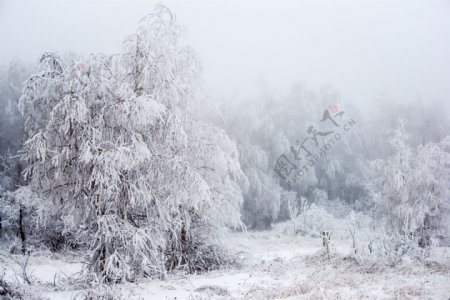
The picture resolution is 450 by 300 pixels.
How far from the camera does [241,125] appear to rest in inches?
963

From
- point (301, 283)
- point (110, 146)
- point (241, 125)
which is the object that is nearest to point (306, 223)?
point (241, 125)

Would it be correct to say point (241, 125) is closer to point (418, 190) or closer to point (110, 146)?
point (418, 190)

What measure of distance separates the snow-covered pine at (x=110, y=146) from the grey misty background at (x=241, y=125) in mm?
52

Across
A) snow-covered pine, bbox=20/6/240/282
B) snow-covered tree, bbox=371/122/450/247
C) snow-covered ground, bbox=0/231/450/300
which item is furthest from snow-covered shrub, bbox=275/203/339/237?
snow-covered pine, bbox=20/6/240/282

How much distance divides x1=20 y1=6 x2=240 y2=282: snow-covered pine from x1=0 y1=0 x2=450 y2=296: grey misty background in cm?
5

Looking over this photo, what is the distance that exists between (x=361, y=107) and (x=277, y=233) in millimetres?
12339

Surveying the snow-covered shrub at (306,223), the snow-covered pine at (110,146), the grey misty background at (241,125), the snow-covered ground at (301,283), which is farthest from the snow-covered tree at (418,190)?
the snow-covered pine at (110,146)

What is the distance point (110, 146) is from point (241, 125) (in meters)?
16.6

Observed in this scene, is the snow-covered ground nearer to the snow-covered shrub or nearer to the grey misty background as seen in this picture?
the grey misty background

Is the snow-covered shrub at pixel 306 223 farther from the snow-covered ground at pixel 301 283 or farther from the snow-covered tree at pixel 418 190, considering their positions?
the snow-covered ground at pixel 301 283

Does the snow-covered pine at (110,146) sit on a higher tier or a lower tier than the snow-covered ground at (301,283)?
higher

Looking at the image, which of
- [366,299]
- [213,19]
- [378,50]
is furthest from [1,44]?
[378,50]

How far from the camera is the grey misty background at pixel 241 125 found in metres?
8.64

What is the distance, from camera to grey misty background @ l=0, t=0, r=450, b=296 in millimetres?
8641
